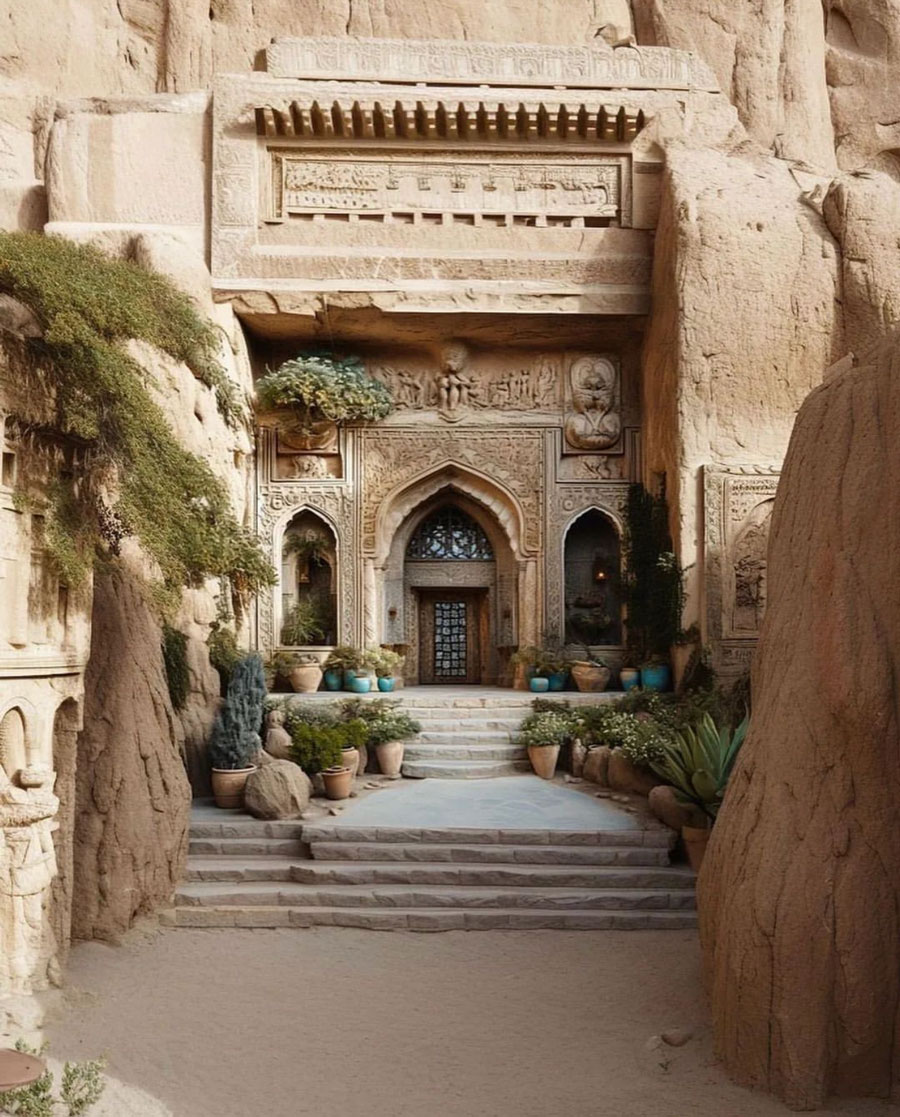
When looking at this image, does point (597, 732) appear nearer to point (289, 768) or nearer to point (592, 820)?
point (592, 820)

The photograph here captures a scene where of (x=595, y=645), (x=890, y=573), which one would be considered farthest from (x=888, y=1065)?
(x=595, y=645)

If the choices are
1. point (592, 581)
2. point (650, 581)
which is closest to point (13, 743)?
point (650, 581)

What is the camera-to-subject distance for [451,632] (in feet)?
54.3

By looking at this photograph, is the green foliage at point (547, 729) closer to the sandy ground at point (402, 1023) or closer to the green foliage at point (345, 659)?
the green foliage at point (345, 659)

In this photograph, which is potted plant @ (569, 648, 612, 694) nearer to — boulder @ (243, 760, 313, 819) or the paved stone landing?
the paved stone landing

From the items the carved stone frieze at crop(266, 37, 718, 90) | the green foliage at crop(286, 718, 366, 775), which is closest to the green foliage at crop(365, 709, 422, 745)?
the green foliage at crop(286, 718, 366, 775)

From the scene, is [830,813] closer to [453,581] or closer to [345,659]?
[345,659]

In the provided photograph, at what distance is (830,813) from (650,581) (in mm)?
9038

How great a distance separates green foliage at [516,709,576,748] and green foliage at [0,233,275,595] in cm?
519

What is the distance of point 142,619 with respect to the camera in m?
8.20

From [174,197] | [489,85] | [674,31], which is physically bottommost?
[174,197]

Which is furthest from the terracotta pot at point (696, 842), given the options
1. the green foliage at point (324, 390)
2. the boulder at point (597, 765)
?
the green foliage at point (324, 390)

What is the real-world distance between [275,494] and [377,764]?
17.9ft

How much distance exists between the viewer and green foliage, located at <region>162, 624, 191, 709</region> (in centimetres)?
1065
